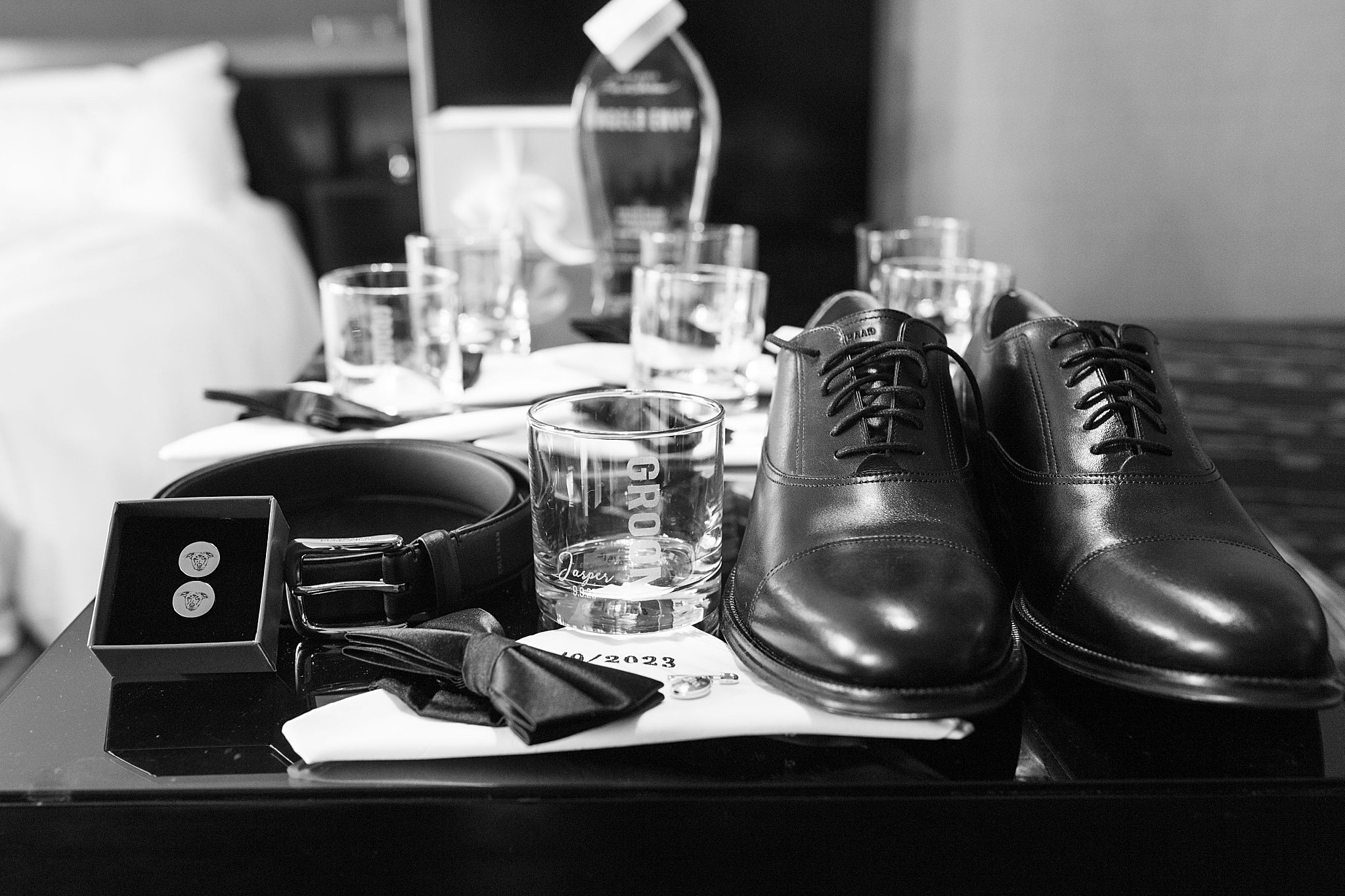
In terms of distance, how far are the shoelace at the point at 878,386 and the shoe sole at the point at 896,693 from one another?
0.40 feet

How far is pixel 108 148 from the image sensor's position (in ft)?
8.14

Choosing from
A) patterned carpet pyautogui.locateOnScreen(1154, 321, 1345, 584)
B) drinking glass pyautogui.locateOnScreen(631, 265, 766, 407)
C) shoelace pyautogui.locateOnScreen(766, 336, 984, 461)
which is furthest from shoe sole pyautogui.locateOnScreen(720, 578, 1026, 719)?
patterned carpet pyautogui.locateOnScreen(1154, 321, 1345, 584)

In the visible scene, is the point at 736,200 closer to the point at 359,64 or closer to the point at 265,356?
the point at 265,356

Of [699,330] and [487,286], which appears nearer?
[699,330]

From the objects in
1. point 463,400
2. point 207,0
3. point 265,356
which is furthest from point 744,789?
point 207,0

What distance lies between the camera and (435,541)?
20.2 inches

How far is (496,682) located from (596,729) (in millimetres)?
45

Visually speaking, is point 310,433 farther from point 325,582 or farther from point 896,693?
point 896,693

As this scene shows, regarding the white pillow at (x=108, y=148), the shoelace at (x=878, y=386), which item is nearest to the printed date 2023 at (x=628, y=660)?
the shoelace at (x=878, y=386)

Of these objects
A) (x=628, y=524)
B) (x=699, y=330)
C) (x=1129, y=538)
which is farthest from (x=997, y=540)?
(x=699, y=330)

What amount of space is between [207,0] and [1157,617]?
129 inches

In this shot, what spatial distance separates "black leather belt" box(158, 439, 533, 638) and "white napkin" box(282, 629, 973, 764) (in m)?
0.07

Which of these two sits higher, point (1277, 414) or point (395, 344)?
point (395, 344)

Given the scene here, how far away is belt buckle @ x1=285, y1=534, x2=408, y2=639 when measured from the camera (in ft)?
1.64
